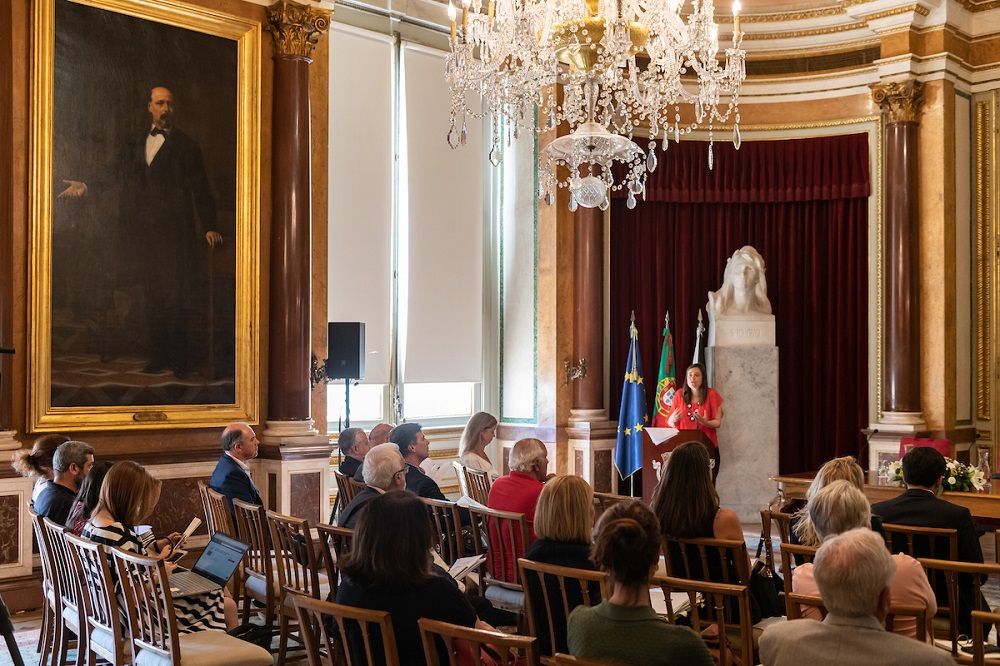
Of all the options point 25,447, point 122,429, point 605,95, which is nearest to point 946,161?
point 605,95

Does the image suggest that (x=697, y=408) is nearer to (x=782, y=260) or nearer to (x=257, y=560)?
(x=782, y=260)

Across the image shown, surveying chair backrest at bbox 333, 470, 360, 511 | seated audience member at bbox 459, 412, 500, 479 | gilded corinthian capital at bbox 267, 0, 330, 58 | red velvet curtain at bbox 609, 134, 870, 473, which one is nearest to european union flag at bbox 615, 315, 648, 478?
red velvet curtain at bbox 609, 134, 870, 473

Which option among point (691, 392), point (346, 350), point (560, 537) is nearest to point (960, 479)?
point (691, 392)

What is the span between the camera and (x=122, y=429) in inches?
251

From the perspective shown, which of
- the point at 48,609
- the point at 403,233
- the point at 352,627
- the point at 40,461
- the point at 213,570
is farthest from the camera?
the point at 403,233

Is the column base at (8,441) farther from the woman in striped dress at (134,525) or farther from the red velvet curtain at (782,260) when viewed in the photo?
the red velvet curtain at (782,260)

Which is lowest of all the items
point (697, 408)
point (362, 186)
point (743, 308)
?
point (697, 408)

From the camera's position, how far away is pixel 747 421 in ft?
30.7

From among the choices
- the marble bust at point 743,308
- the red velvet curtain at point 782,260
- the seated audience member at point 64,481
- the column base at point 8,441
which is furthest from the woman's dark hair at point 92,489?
the marble bust at point 743,308

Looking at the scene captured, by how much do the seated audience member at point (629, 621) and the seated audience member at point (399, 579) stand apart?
0.44 metres

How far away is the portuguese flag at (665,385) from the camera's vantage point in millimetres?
9102

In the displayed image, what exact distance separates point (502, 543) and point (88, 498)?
1.72m

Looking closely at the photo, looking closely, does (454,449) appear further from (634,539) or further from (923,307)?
(634,539)

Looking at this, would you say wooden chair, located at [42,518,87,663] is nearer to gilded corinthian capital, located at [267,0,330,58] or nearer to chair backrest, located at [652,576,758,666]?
chair backrest, located at [652,576,758,666]
